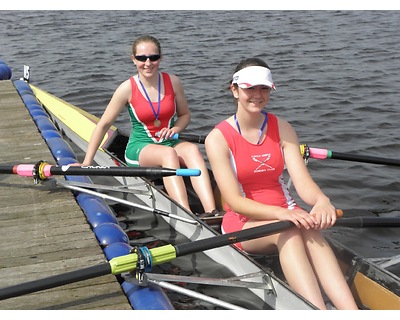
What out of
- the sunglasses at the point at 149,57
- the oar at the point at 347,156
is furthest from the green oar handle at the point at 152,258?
the sunglasses at the point at 149,57

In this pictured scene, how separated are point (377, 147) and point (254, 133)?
4965 mm

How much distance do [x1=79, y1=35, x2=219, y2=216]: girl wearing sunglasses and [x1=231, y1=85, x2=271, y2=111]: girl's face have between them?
1685 mm

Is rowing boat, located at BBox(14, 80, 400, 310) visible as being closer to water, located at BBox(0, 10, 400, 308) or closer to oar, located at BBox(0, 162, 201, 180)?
oar, located at BBox(0, 162, 201, 180)

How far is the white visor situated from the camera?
4637mm

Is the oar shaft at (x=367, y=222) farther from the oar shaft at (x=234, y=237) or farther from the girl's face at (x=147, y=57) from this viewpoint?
the girl's face at (x=147, y=57)

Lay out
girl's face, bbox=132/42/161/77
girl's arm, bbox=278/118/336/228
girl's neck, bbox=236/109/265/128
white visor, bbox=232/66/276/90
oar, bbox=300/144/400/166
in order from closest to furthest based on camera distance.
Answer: white visor, bbox=232/66/276/90 < girl's arm, bbox=278/118/336/228 < girl's neck, bbox=236/109/265/128 < girl's face, bbox=132/42/161/77 < oar, bbox=300/144/400/166

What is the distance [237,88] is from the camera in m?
4.82

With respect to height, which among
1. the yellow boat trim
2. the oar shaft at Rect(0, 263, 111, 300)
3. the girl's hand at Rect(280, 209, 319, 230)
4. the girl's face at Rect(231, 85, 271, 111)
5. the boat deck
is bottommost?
the yellow boat trim

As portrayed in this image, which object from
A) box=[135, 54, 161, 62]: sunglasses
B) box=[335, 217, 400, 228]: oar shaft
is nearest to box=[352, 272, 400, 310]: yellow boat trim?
box=[335, 217, 400, 228]: oar shaft

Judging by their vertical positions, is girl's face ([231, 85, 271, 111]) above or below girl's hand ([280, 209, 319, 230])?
above

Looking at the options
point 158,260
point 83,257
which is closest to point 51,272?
point 83,257

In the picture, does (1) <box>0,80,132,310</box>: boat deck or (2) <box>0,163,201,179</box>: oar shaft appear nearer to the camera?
(1) <box>0,80,132,310</box>: boat deck

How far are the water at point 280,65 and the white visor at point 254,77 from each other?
2.85 meters

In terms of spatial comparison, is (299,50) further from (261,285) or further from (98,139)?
(261,285)
